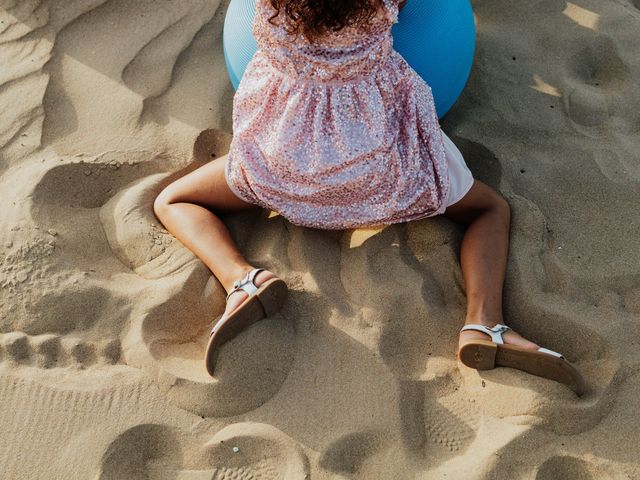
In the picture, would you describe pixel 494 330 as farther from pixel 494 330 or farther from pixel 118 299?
pixel 118 299

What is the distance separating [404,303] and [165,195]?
88cm

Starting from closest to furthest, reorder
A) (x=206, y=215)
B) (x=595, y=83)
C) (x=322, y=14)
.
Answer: (x=322, y=14), (x=206, y=215), (x=595, y=83)

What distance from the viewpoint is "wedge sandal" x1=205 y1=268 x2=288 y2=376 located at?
6.51ft

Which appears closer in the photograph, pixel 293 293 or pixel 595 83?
pixel 293 293

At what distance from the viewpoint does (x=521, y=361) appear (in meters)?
1.96

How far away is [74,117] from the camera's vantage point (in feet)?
8.73

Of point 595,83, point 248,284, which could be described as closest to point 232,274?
point 248,284

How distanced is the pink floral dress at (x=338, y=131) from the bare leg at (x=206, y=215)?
14 cm

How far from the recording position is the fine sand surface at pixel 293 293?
1.91m

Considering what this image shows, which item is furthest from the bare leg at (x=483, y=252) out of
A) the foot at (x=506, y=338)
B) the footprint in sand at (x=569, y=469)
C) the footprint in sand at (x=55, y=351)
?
the footprint in sand at (x=55, y=351)

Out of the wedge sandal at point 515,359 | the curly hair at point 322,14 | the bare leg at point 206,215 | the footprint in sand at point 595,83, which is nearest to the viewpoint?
the curly hair at point 322,14

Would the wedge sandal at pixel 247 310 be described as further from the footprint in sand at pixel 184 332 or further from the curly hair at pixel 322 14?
the curly hair at pixel 322 14

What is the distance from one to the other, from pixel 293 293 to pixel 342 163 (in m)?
0.48

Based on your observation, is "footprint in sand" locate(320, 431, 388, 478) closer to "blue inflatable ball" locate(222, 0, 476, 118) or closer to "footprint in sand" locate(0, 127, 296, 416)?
"footprint in sand" locate(0, 127, 296, 416)
